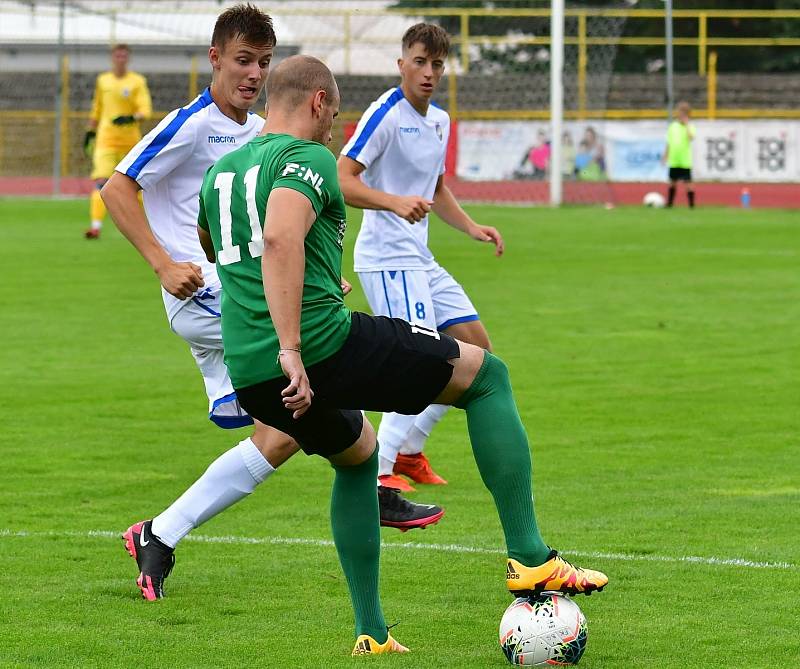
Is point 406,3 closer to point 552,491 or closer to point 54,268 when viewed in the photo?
point 54,268

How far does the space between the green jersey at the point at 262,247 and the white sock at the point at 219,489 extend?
41.4 inches

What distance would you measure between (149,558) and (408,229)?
2.65 meters

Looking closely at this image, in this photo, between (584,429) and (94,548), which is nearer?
(94,548)

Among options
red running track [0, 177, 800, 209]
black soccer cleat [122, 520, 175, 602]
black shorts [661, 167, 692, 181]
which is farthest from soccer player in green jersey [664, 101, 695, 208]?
black soccer cleat [122, 520, 175, 602]

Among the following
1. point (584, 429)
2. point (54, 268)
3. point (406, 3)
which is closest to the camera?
point (584, 429)

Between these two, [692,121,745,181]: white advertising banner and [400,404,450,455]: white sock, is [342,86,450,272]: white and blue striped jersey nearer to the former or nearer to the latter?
[400,404,450,455]: white sock

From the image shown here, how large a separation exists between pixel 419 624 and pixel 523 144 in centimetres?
2738

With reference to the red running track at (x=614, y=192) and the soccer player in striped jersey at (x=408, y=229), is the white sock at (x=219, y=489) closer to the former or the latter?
the soccer player in striped jersey at (x=408, y=229)

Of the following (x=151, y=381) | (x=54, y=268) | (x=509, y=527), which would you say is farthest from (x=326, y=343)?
(x=54, y=268)

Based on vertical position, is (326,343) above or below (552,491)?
above

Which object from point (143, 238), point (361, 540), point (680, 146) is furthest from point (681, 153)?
point (361, 540)

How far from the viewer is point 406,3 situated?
40.7 m

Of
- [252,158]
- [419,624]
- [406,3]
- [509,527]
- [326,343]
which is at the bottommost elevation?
[419,624]

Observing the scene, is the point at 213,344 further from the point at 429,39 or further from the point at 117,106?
the point at 117,106
